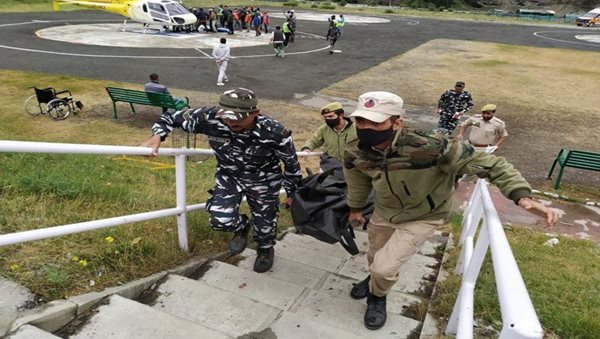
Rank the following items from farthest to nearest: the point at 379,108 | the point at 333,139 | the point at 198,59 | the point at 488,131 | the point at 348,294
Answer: the point at 198,59, the point at 488,131, the point at 333,139, the point at 348,294, the point at 379,108

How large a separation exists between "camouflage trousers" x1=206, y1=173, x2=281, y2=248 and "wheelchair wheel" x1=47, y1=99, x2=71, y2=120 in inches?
371

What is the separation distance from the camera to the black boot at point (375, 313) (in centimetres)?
309

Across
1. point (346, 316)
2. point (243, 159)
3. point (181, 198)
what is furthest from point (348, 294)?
point (181, 198)

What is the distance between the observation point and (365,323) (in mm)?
3119

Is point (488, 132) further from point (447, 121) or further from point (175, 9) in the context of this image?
point (175, 9)

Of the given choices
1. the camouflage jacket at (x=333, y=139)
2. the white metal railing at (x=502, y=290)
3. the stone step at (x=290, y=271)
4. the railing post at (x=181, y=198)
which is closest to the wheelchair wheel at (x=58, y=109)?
the camouflage jacket at (x=333, y=139)

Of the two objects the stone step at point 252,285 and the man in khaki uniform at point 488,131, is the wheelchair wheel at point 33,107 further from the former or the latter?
the man in khaki uniform at point 488,131

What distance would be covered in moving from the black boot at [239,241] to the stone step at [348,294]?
30.8 inches

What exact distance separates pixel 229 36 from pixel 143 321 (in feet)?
85.1

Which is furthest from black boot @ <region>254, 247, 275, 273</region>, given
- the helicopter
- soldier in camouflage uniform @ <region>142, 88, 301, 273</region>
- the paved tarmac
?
the helicopter

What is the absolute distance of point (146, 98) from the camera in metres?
11.4

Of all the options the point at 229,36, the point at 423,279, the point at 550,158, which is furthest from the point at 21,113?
the point at 229,36

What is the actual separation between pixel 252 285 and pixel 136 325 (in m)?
1.03

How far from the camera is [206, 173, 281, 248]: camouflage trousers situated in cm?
369
